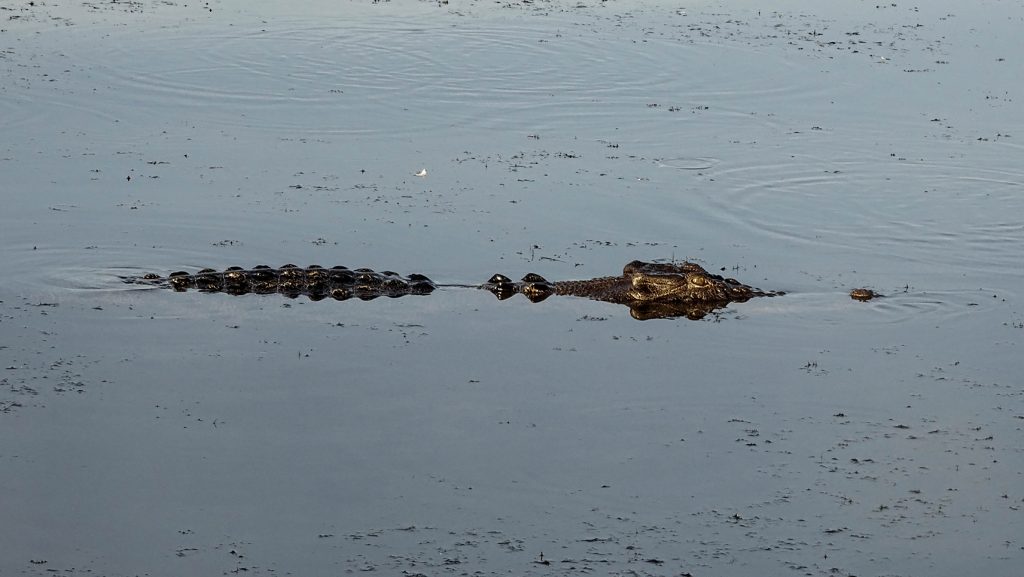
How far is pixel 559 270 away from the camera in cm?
1594

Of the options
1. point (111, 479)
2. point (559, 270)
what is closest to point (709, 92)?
point (559, 270)

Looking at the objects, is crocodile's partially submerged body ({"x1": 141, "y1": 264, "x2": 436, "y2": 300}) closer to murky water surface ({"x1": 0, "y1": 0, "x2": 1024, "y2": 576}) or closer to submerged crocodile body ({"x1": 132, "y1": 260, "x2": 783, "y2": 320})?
submerged crocodile body ({"x1": 132, "y1": 260, "x2": 783, "y2": 320})

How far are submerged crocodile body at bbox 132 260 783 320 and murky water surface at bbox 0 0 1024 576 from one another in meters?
0.20

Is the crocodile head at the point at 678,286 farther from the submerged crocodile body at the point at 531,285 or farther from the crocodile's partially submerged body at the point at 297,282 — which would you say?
the crocodile's partially submerged body at the point at 297,282

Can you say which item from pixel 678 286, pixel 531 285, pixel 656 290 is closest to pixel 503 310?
pixel 531 285

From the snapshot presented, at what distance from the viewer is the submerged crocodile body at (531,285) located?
14.7m

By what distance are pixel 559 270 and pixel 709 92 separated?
850 cm

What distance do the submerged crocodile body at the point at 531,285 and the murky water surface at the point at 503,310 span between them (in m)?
0.20

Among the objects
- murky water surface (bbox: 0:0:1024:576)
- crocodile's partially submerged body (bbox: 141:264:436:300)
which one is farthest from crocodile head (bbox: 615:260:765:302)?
crocodile's partially submerged body (bbox: 141:264:436:300)

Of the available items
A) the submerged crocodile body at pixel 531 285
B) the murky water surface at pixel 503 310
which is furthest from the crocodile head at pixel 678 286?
the murky water surface at pixel 503 310

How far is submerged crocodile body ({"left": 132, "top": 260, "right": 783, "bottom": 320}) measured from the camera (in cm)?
1467

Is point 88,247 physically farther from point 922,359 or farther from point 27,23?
point 27,23

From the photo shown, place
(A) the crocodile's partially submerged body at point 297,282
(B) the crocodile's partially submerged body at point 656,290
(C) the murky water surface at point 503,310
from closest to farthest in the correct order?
(C) the murky water surface at point 503,310, (A) the crocodile's partially submerged body at point 297,282, (B) the crocodile's partially submerged body at point 656,290

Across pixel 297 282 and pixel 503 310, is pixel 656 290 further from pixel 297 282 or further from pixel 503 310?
pixel 297 282
